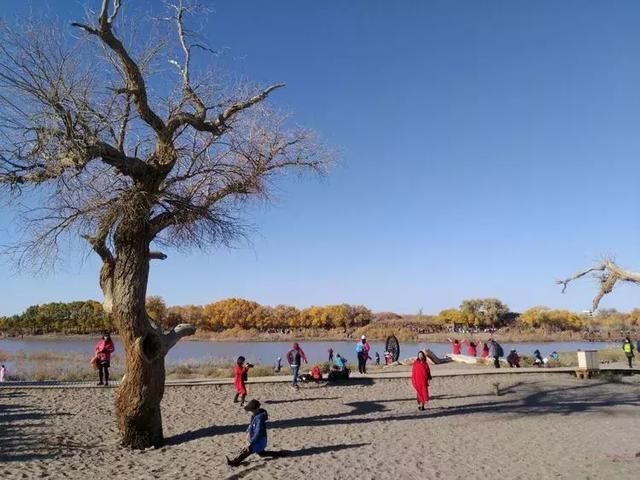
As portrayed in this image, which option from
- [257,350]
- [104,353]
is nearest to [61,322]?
[257,350]

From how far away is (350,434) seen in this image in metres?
12.0

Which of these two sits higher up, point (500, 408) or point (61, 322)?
point (61, 322)

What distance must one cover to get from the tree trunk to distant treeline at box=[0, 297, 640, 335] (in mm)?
88939

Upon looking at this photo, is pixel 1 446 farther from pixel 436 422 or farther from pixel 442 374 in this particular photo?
pixel 442 374

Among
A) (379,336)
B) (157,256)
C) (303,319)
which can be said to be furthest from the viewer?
(303,319)

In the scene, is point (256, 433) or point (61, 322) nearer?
point (256, 433)

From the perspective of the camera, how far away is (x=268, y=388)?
62.5 ft

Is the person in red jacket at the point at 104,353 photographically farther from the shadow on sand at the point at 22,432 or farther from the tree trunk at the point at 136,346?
the tree trunk at the point at 136,346

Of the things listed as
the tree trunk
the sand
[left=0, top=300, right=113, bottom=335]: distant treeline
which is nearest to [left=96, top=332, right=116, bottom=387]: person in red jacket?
the sand

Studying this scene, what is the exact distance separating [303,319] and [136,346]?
105139mm

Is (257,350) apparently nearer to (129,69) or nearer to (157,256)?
(157,256)

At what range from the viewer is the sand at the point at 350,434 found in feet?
29.9

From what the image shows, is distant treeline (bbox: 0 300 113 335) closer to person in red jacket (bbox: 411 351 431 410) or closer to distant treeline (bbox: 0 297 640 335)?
distant treeline (bbox: 0 297 640 335)

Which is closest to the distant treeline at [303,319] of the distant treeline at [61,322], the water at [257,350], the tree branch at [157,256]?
the distant treeline at [61,322]
